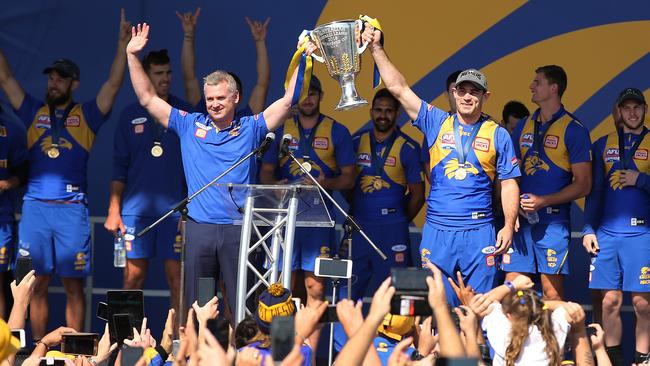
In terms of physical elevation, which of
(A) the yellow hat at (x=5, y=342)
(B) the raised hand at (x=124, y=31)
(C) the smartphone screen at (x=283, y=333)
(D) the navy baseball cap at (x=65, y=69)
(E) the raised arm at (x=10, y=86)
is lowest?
(A) the yellow hat at (x=5, y=342)

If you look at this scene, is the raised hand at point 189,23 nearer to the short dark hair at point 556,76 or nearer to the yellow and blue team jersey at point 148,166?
Answer: the yellow and blue team jersey at point 148,166

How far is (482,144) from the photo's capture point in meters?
7.52

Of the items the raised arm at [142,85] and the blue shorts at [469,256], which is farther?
the raised arm at [142,85]

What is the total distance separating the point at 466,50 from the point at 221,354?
627cm

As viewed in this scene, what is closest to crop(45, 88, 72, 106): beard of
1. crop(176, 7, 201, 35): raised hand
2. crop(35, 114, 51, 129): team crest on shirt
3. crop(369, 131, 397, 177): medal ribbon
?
crop(35, 114, 51, 129): team crest on shirt

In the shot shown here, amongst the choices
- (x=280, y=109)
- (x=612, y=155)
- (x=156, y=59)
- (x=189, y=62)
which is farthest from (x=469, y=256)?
(x=156, y=59)

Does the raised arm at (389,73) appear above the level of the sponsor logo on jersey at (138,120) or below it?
above

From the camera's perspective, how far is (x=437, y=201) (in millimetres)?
7578

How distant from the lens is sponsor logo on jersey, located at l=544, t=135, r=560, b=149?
834cm

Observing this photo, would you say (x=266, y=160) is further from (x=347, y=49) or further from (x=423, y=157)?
(x=347, y=49)

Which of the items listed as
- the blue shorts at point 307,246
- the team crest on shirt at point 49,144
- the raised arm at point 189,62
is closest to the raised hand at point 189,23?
the raised arm at point 189,62

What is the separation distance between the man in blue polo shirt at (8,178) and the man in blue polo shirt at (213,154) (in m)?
1.77

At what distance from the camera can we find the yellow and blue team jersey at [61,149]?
8.90m

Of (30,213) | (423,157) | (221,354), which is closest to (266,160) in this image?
(423,157)
